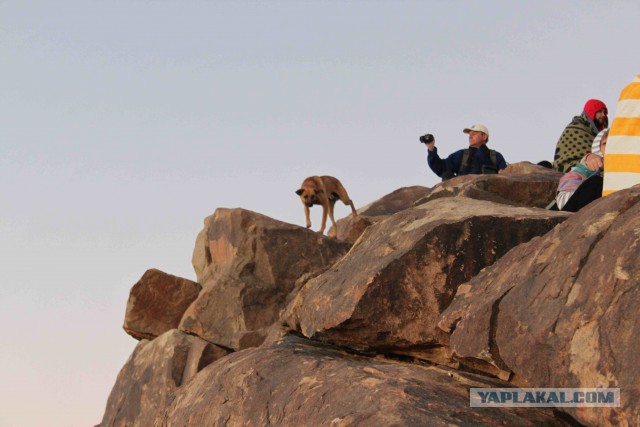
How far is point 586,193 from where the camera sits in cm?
903

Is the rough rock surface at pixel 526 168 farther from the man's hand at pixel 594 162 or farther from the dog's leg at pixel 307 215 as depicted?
the man's hand at pixel 594 162

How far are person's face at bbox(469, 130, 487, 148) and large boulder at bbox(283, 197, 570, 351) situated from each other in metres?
7.20

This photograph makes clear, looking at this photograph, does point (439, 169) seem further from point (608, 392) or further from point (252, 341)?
point (608, 392)

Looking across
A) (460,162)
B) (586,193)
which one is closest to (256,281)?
(460,162)

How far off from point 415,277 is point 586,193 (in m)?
2.26

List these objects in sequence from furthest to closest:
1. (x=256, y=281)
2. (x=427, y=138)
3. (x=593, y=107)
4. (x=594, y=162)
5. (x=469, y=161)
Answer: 1. (x=469, y=161)
2. (x=427, y=138)
3. (x=256, y=281)
4. (x=593, y=107)
5. (x=594, y=162)

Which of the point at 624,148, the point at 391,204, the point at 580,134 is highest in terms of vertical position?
the point at 580,134

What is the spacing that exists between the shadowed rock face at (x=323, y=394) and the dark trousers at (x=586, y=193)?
106 inches

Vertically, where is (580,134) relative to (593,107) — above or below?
below

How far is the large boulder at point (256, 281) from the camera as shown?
47.9ft

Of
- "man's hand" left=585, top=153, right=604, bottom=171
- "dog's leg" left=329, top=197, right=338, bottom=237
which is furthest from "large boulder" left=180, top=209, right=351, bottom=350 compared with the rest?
"man's hand" left=585, top=153, right=604, bottom=171

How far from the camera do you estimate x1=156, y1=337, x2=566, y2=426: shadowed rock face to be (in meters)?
6.05

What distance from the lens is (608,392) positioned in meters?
5.25

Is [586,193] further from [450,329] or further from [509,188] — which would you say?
[509,188]
